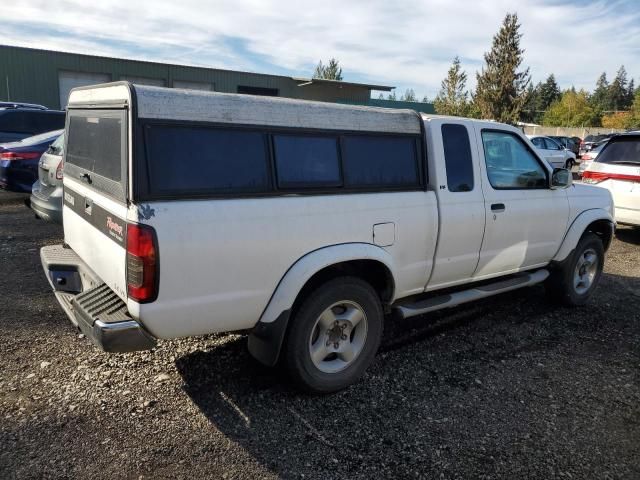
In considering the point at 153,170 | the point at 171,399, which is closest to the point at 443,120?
the point at 153,170

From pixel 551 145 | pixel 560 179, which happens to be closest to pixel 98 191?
pixel 560 179

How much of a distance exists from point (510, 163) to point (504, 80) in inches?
1461

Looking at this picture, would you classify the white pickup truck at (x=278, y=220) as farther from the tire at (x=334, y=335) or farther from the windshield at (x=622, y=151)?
the windshield at (x=622, y=151)

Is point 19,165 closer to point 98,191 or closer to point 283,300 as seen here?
point 98,191

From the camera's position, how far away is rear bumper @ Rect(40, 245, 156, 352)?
2795mm

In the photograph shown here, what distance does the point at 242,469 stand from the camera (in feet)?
9.21

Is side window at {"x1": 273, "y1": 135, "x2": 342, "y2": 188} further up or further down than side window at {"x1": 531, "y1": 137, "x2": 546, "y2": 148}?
further down

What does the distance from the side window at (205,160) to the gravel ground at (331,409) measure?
149cm

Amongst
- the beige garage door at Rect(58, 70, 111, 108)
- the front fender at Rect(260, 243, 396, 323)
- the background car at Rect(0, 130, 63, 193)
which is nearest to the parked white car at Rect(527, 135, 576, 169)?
the background car at Rect(0, 130, 63, 193)

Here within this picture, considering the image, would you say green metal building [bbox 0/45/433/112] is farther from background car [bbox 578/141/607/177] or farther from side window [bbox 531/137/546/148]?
background car [bbox 578/141/607/177]

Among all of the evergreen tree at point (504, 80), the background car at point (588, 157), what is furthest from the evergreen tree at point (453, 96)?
the background car at point (588, 157)

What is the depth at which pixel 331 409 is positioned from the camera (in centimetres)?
345

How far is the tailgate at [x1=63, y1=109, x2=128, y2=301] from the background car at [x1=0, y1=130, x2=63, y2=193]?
5.64m

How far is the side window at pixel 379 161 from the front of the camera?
11.6ft
